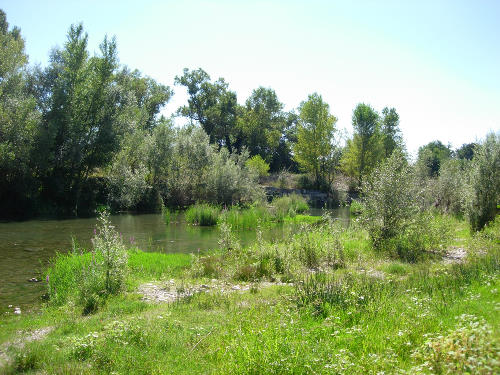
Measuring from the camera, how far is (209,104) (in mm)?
63938

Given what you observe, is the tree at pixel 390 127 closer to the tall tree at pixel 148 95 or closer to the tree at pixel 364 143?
the tree at pixel 364 143

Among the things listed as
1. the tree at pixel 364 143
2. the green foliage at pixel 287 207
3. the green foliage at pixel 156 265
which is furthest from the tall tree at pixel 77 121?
the tree at pixel 364 143

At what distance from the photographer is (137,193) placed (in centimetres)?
3397

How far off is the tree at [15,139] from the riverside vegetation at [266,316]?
68.3 ft

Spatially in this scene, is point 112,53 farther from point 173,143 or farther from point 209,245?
point 209,245

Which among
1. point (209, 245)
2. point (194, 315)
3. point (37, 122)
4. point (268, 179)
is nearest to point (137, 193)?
point (37, 122)

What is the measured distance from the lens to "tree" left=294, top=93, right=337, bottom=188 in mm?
53688

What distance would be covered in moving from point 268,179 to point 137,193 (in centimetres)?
2327

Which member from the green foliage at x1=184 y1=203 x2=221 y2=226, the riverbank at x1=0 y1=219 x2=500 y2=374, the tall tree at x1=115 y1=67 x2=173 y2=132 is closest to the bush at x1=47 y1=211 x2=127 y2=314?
the riverbank at x1=0 y1=219 x2=500 y2=374

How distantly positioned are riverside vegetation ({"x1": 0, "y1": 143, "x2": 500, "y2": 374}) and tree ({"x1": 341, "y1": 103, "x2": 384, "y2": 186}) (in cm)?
4510

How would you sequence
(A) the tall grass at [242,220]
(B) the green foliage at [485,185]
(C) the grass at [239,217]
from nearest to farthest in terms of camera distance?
(B) the green foliage at [485,185]
(A) the tall grass at [242,220]
(C) the grass at [239,217]

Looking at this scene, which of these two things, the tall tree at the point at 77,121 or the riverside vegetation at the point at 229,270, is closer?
the riverside vegetation at the point at 229,270

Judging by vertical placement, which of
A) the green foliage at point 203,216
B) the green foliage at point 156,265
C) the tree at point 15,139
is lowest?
the green foliage at point 156,265

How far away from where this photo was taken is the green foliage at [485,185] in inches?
643
